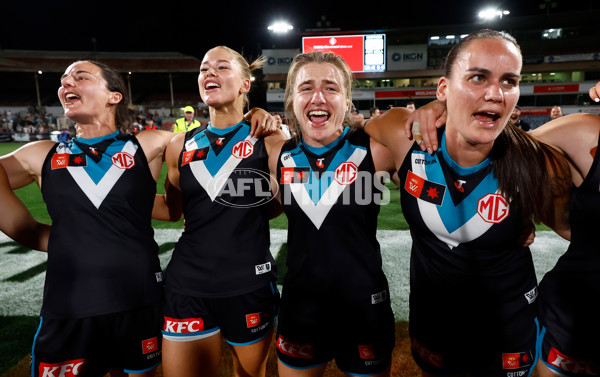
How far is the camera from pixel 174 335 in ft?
6.47

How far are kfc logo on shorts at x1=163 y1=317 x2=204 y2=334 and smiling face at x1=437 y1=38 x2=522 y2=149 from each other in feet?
5.33

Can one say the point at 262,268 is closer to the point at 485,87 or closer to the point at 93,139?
the point at 93,139

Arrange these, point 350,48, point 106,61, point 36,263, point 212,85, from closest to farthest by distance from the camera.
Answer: point 212,85
point 36,263
point 350,48
point 106,61

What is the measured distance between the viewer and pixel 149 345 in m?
1.97

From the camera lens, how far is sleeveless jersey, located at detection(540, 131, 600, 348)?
1.64 meters

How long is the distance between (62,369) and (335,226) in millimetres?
1504

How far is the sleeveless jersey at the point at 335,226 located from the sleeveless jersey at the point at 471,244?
0.26m

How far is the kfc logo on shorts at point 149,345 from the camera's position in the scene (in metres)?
1.96

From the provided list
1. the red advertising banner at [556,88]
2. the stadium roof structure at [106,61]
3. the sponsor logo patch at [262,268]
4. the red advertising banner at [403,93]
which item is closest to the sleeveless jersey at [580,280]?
the sponsor logo patch at [262,268]

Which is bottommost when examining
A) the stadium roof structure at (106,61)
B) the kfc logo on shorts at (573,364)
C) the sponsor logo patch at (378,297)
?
the kfc logo on shorts at (573,364)

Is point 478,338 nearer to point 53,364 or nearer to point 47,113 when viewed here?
point 53,364

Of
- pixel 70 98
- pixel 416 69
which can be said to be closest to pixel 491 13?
pixel 416 69

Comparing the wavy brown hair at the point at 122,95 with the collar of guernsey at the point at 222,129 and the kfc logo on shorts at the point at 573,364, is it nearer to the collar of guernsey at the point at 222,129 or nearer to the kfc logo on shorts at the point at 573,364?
the collar of guernsey at the point at 222,129

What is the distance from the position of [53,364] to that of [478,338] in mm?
2021
